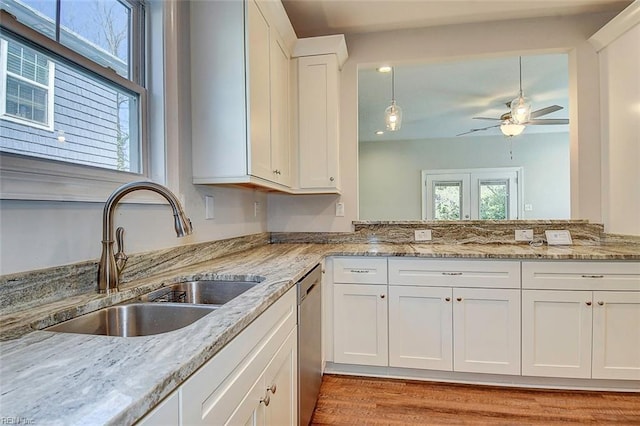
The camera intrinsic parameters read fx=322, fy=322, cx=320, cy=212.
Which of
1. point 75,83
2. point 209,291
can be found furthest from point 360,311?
point 75,83

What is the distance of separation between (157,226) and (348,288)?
1.25 m

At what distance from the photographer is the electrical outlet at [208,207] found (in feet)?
6.09

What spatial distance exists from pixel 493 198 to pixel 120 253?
21.6 feet

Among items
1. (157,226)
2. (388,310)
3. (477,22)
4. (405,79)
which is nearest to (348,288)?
(388,310)

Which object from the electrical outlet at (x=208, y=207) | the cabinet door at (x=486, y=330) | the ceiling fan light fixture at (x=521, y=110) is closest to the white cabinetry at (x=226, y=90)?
the electrical outlet at (x=208, y=207)

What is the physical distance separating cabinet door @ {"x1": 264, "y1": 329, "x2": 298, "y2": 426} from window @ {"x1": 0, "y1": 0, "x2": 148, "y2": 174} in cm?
102

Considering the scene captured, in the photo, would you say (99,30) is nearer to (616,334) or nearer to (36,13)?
(36,13)

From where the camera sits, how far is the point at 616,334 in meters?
1.92

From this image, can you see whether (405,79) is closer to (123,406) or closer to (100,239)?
(100,239)

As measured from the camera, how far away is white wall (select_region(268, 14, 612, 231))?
7.99 feet

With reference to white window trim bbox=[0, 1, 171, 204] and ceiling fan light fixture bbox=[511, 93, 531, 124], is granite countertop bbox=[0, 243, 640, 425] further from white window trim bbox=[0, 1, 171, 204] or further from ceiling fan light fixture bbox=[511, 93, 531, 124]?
ceiling fan light fixture bbox=[511, 93, 531, 124]

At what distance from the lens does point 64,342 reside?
0.73 m

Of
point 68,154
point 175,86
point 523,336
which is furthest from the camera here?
point 523,336

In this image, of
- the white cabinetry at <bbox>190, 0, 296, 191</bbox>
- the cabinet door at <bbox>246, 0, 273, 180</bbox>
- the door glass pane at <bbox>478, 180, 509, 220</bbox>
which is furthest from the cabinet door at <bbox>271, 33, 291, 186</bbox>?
the door glass pane at <bbox>478, 180, 509, 220</bbox>
